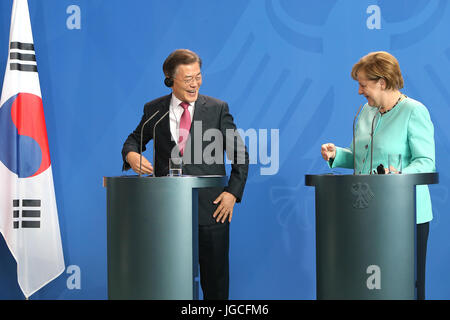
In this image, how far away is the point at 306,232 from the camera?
3650mm

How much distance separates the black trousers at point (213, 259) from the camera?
261 centimetres

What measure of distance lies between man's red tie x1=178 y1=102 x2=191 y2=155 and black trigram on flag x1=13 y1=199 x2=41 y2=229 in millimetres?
1282

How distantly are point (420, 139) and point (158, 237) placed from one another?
1278mm

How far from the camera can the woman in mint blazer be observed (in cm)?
235

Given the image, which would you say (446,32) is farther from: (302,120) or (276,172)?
(276,172)

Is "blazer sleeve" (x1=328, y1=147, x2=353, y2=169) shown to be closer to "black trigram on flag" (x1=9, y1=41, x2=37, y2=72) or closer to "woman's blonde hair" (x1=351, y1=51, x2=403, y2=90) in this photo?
"woman's blonde hair" (x1=351, y1=51, x2=403, y2=90)

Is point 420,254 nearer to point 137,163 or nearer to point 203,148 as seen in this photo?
point 203,148

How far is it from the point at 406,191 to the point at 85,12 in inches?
104

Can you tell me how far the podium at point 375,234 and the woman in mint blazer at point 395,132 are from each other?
0.22m

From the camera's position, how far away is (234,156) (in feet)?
8.72

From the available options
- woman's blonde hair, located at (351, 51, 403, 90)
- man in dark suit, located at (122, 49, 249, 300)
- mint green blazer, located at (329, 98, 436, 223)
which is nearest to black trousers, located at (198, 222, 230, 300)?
man in dark suit, located at (122, 49, 249, 300)

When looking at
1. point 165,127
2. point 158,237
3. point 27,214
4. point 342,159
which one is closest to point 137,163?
point 165,127

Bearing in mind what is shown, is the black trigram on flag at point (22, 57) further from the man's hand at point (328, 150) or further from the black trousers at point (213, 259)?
the man's hand at point (328, 150)

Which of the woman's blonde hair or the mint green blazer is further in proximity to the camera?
the woman's blonde hair
